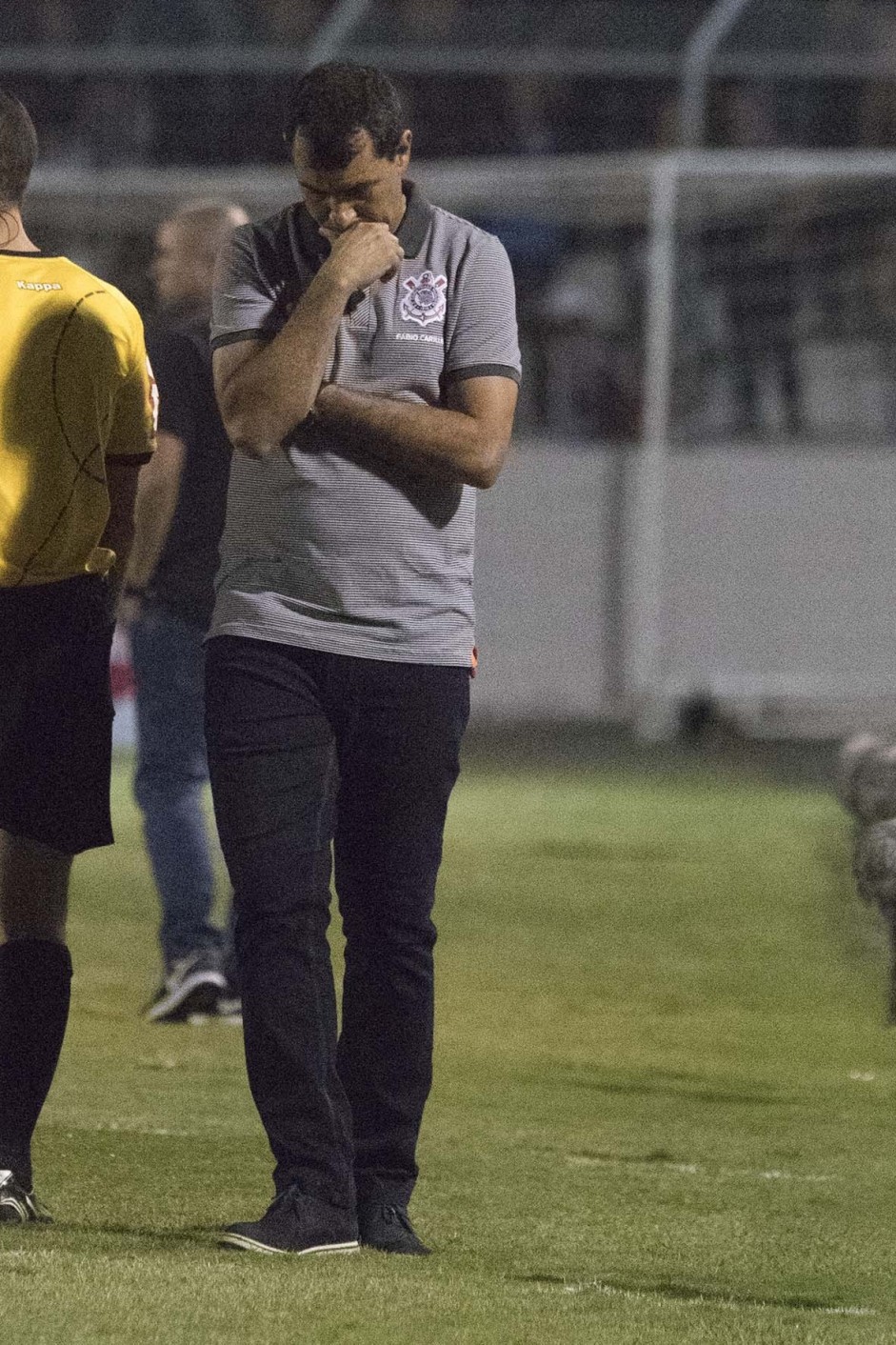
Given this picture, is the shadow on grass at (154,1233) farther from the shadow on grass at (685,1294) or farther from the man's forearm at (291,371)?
the man's forearm at (291,371)

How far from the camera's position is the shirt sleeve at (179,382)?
6504mm

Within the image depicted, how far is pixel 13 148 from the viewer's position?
3975mm

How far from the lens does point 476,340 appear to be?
13.1 feet

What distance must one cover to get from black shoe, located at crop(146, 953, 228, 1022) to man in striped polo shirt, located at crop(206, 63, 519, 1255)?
2.72 m

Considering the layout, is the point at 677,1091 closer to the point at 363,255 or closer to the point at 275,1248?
the point at 275,1248

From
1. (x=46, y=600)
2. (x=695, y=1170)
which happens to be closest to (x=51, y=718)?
(x=46, y=600)

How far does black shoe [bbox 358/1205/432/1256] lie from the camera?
158 inches

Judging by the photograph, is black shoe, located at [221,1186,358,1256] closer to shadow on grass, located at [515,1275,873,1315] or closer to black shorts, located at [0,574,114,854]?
shadow on grass, located at [515,1275,873,1315]

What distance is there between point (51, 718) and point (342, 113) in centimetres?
106

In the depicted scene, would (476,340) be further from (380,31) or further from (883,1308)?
(380,31)

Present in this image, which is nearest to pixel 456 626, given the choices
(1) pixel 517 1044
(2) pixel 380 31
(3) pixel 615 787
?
(1) pixel 517 1044

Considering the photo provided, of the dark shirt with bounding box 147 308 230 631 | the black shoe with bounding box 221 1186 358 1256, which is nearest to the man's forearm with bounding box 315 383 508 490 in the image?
the black shoe with bounding box 221 1186 358 1256

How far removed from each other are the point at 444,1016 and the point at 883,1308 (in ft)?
10.3

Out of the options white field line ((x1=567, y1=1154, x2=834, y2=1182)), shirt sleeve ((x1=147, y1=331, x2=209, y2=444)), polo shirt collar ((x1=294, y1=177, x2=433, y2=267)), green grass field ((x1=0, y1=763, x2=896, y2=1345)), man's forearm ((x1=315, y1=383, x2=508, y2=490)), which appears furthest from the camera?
shirt sleeve ((x1=147, y1=331, x2=209, y2=444))
